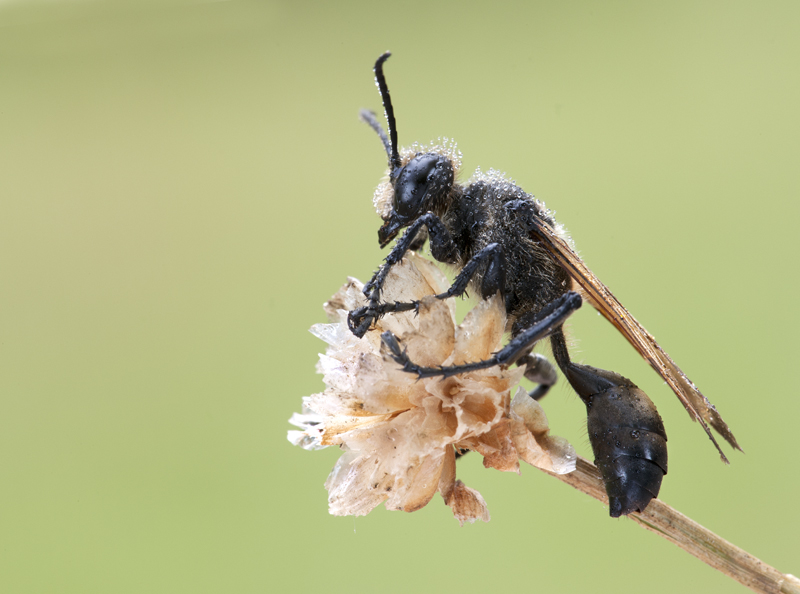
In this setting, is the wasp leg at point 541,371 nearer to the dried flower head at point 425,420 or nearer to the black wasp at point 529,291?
the black wasp at point 529,291

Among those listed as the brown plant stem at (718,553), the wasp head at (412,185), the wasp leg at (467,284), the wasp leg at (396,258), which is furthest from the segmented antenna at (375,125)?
the brown plant stem at (718,553)

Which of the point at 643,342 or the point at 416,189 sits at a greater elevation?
the point at 416,189

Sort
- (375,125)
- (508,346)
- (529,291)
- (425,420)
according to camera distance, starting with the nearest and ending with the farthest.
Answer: (425,420), (508,346), (529,291), (375,125)

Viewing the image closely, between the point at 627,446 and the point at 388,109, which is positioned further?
the point at 388,109

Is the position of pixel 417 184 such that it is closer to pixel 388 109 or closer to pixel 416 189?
pixel 416 189

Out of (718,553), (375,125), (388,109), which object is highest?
(375,125)

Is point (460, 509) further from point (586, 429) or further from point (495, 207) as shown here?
point (495, 207)

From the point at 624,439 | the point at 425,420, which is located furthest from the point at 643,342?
the point at 425,420
